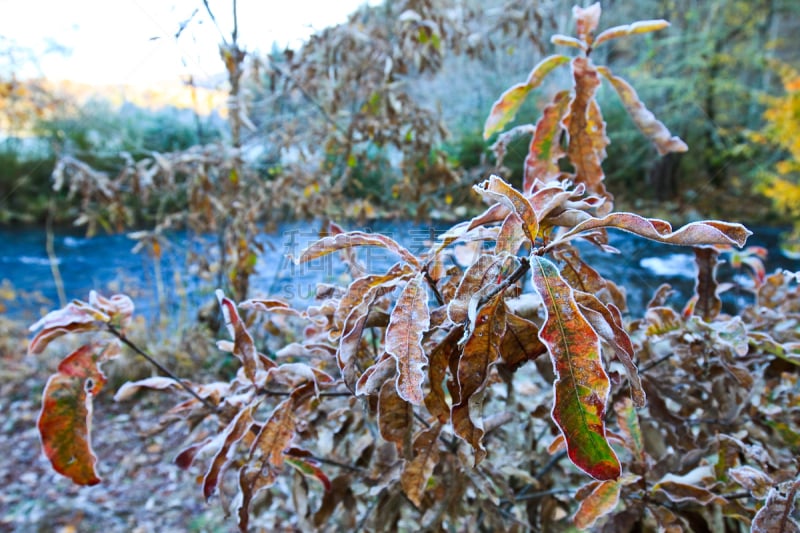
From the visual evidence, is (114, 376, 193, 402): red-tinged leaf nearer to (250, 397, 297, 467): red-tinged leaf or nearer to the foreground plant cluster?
the foreground plant cluster

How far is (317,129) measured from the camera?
194 cm

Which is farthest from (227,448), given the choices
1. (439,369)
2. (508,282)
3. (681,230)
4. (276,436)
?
(681,230)

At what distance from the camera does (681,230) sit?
0.39 m

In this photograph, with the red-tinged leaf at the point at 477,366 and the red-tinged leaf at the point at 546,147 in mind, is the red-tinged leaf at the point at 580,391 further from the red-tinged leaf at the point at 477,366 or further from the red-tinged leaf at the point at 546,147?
the red-tinged leaf at the point at 546,147

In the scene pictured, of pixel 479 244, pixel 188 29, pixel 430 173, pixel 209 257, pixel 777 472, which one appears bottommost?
pixel 209 257

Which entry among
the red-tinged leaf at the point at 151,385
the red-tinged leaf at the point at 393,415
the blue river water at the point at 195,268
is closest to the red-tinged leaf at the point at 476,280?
the red-tinged leaf at the point at 393,415

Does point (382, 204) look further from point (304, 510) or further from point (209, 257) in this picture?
point (304, 510)

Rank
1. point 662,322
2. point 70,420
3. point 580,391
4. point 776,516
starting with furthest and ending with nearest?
point 662,322, point 70,420, point 776,516, point 580,391

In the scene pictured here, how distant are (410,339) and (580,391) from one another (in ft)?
0.49

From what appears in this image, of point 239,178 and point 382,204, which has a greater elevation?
A: point 239,178

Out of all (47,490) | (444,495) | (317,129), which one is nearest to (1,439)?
(47,490)

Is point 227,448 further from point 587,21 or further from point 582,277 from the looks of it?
point 587,21

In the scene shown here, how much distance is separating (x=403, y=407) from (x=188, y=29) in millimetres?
1272

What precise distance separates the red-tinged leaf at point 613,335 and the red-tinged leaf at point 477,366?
0.08 meters
